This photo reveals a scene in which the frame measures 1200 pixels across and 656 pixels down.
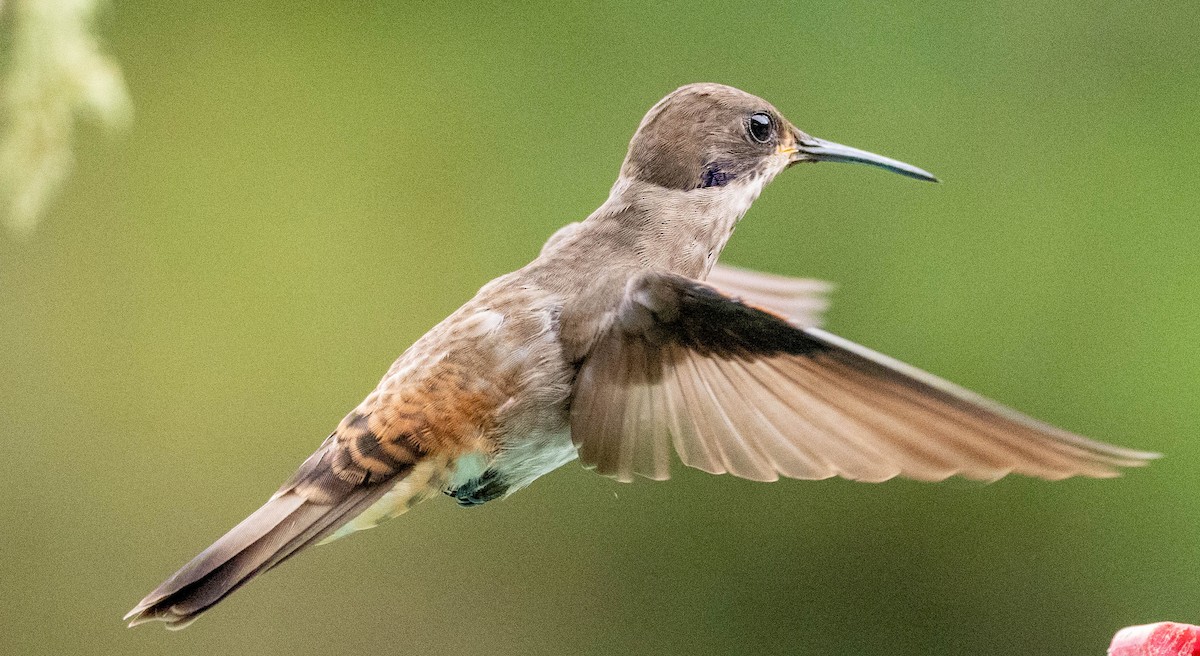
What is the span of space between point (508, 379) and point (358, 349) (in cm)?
112

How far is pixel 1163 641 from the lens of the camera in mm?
562

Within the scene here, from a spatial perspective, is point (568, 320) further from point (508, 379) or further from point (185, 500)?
point (185, 500)

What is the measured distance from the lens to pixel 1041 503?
5.81 ft

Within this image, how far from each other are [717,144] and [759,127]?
3 cm

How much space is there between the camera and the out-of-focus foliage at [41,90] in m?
1.00

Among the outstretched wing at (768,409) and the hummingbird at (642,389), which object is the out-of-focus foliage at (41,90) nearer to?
the hummingbird at (642,389)

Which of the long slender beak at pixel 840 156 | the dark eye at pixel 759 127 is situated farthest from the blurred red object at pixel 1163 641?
the dark eye at pixel 759 127

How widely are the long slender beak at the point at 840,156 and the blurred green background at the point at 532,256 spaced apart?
87cm

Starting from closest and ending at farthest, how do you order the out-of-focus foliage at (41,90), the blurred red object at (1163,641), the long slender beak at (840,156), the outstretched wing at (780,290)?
the blurred red object at (1163,641) → the long slender beak at (840,156) → the out-of-focus foliage at (41,90) → the outstretched wing at (780,290)

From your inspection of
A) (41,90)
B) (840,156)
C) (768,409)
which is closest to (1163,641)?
(768,409)

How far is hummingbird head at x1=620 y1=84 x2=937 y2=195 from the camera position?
0.86m

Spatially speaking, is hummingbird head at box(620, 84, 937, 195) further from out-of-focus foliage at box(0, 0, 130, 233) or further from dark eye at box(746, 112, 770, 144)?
out-of-focus foliage at box(0, 0, 130, 233)

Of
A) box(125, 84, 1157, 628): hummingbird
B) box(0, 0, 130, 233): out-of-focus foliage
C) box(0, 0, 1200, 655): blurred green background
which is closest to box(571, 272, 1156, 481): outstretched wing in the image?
box(125, 84, 1157, 628): hummingbird

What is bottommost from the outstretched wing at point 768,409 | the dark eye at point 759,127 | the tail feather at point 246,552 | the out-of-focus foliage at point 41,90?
the outstretched wing at point 768,409
